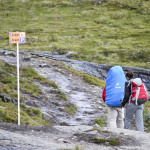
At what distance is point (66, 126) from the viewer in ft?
34.6

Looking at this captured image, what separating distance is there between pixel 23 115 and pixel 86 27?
173ft

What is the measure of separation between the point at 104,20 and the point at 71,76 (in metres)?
47.2

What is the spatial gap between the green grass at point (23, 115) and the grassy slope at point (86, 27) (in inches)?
921

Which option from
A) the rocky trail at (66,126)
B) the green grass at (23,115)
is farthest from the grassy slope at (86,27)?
the green grass at (23,115)

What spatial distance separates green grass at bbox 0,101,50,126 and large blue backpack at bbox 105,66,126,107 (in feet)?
11.6

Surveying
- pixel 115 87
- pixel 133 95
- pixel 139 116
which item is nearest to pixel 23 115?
pixel 115 87

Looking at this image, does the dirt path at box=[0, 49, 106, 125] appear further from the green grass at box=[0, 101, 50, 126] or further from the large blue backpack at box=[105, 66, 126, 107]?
the large blue backpack at box=[105, 66, 126, 107]

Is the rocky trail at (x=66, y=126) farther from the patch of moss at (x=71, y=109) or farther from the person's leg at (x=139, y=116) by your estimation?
the person's leg at (x=139, y=116)

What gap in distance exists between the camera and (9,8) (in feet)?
278

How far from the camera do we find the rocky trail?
8367mm

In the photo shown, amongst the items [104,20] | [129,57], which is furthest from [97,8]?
[129,57]

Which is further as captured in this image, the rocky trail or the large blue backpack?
the large blue backpack

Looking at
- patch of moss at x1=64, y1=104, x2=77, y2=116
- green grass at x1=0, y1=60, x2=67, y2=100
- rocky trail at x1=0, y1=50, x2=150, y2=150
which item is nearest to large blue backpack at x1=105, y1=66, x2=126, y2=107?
rocky trail at x1=0, y1=50, x2=150, y2=150

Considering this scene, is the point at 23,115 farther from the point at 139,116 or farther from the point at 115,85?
the point at 139,116
